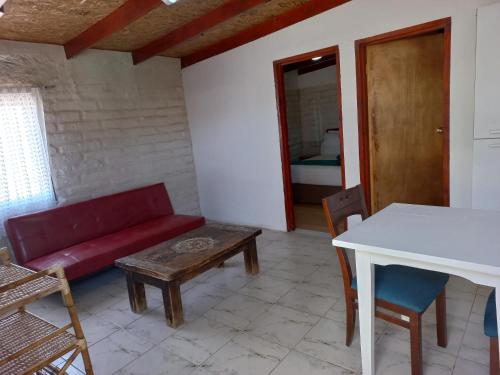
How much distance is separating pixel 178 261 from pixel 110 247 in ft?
3.03

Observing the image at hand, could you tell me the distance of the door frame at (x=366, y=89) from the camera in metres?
2.61

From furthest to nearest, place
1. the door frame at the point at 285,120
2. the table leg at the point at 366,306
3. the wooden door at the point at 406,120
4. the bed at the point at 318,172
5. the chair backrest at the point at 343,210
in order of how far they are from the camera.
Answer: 1. the bed at the point at 318,172
2. the door frame at the point at 285,120
3. the wooden door at the point at 406,120
4. the chair backrest at the point at 343,210
5. the table leg at the point at 366,306

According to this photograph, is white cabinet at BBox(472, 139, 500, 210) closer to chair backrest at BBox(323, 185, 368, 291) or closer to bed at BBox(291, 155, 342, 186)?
chair backrest at BBox(323, 185, 368, 291)

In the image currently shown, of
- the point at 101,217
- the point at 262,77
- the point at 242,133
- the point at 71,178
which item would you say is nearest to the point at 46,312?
the point at 101,217

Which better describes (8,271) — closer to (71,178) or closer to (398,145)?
(71,178)

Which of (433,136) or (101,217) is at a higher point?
(433,136)

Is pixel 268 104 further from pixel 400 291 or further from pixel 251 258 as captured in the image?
pixel 400 291

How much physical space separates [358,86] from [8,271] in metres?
2.89

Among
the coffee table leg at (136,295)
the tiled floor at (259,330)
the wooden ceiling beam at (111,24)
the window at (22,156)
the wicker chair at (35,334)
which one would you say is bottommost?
the tiled floor at (259,330)

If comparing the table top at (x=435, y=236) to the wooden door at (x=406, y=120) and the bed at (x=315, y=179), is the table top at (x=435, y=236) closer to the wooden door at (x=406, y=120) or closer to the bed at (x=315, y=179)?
the wooden door at (x=406, y=120)

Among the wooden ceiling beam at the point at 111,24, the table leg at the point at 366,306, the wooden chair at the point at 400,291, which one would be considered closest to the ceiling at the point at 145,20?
the wooden ceiling beam at the point at 111,24

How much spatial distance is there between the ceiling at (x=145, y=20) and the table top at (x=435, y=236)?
1.98 metres

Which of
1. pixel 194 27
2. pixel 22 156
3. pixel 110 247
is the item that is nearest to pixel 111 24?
pixel 194 27

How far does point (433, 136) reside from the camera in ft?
10.5
